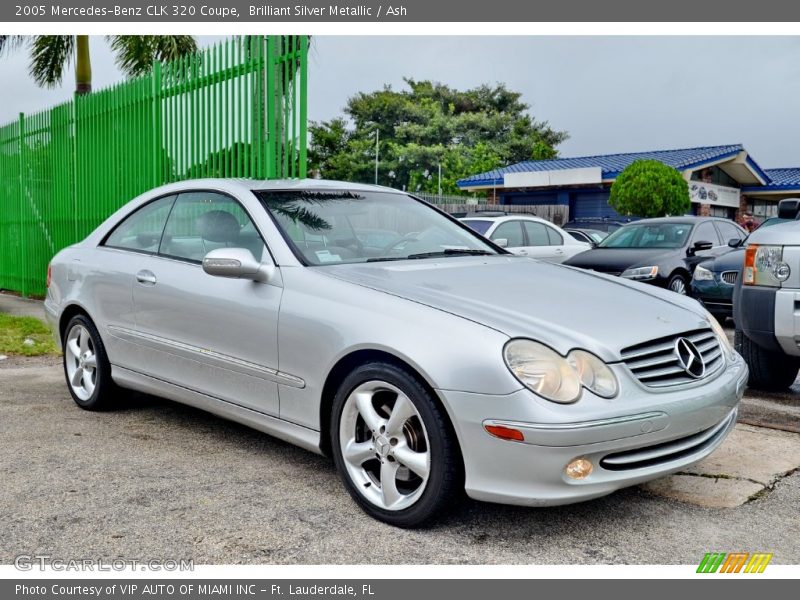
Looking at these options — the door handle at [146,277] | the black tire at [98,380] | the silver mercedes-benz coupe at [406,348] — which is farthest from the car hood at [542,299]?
the black tire at [98,380]

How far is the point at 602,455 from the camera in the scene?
9.89 ft

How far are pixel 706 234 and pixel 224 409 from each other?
8.96 m

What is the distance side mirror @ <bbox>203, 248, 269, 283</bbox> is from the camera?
152 inches

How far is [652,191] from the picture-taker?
982 inches

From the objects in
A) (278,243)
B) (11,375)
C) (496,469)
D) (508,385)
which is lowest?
(11,375)

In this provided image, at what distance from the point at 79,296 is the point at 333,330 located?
245 cm

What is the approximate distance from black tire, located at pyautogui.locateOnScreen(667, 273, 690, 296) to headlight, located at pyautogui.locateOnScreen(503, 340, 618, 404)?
791 cm

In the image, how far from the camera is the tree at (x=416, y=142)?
43875 mm

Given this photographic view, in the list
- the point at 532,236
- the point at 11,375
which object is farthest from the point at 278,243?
the point at 532,236

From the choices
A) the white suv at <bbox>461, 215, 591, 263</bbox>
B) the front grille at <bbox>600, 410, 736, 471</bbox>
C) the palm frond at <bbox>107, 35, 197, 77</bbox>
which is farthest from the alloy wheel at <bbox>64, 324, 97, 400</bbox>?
the palm frond at <bbox>107, 35, 197, 77</bbox>

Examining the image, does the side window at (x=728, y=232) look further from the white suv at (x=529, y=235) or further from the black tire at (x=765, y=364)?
the black tire at (x=765, y=364)

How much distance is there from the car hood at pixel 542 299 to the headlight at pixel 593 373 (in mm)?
33

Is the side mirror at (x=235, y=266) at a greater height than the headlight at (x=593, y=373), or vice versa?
the side mirror at (x=235, y=266)

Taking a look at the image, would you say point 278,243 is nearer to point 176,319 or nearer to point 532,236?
point 176,319
